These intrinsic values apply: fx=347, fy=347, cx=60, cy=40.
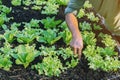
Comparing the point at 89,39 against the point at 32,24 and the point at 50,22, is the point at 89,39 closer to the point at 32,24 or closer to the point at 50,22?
the point at 50,22

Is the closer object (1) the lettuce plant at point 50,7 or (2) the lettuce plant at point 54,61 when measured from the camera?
(2) the lettuce plant at point 54,61

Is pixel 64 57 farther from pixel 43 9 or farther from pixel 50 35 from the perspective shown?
pixel 43 9

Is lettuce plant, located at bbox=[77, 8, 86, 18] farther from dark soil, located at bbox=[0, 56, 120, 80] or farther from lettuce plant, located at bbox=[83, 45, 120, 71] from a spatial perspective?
dark soil, located at bbox=[0, 56, 120, 80]

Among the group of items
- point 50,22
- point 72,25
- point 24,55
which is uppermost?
point 72,25

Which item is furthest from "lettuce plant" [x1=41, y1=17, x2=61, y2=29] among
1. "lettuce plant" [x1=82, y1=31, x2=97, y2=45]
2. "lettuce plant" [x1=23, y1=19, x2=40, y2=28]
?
"lettuce plant" [x1=82, y1=31, x2=97, y2=45]

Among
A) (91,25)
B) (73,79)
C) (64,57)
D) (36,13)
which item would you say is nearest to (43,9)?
(36,13)

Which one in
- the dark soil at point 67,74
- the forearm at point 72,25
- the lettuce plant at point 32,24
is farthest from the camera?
the lettuce plant at point 32,24

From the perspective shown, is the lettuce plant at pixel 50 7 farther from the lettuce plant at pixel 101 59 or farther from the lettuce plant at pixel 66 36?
the lettuce plant at pixel 101 59

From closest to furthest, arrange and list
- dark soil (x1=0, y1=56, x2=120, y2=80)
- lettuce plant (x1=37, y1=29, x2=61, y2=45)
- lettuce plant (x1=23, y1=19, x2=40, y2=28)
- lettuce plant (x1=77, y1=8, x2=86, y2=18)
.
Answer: dark soil (x1=0, y1=56, x2=120, y2=80) → lettuce plant (x1=37, y1=29, x2=61, y2=45) → lettuce plant (x1=23, y1=19, x2=40, y2=28) → lettuce plant (x1=77, y1=8, x2=86, y2=18)

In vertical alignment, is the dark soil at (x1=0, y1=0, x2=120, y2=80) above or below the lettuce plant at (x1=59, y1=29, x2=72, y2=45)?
below

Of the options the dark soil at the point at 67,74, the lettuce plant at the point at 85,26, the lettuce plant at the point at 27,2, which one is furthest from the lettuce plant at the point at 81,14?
the dark soil at the point at 67,74

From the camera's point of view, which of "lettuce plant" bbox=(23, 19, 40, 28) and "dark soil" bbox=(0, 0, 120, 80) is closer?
"dark soil" bbox=(0, 0, 120, 80)

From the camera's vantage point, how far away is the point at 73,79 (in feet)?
8.57

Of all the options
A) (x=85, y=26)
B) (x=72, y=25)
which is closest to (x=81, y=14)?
(x=85, y=26)
